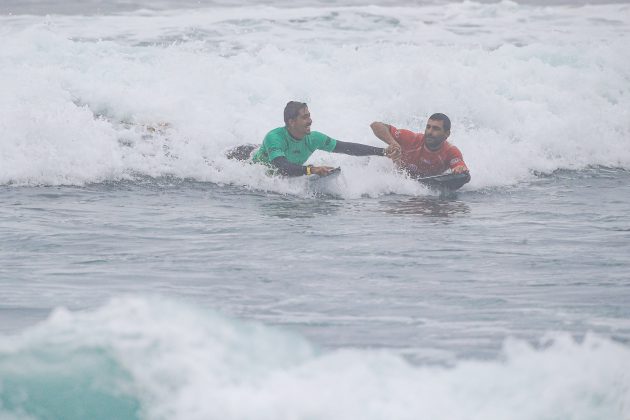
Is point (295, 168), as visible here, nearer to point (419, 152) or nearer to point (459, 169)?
point (419, 152)

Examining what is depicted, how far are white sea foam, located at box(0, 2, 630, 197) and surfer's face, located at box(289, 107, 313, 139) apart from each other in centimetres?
56

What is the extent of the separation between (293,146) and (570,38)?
1340 cm

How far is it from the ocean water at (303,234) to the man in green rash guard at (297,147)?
0.32 meters

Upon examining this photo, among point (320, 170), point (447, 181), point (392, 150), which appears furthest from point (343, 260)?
point (392, 150)

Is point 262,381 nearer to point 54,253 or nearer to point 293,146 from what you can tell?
point 54,253

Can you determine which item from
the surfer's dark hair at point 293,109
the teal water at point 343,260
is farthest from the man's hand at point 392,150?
the surfer's dark hair at point 293,109

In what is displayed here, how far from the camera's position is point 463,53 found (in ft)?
62.3

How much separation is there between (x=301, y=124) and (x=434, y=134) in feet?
4.81

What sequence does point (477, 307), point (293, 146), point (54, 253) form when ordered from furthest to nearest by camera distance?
1. point (293, 146)
2. point (54, 253)
3. point (477, 307)

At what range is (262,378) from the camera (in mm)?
4805

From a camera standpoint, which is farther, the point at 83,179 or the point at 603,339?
the point at 83,179

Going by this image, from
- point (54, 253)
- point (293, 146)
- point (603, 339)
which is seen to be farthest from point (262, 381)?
point (293, 146)

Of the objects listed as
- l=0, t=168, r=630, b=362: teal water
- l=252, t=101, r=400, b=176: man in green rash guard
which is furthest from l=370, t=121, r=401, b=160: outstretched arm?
l=0, t=168, r=630, b=362: teal water

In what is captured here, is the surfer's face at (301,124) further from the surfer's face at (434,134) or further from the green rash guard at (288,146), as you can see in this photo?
the surfer's face at (434,134)
